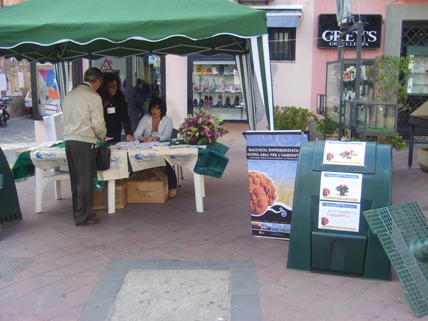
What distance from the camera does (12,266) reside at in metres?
4.36

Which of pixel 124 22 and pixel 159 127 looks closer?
pixel 124 22


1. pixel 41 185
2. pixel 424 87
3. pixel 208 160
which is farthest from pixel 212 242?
pixel 424 87

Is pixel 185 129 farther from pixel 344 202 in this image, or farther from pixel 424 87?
pixel 424 87

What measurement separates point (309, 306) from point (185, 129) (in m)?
3.00

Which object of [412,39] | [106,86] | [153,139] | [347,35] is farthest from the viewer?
[412,39]

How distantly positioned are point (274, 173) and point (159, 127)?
2415 mm

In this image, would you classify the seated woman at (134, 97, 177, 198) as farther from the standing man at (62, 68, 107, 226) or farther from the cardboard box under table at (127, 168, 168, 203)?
the standing man at (62, 68, 107, 226)

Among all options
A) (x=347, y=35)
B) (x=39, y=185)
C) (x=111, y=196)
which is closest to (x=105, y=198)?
(x=111, y=196)

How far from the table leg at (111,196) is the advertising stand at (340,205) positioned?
8.38 ft

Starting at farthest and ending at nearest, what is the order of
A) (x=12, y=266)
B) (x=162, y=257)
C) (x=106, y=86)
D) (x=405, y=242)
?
(x=106, y=86) → (x=162, y=257) → (x=12, y=266) → (x=405, y=242)

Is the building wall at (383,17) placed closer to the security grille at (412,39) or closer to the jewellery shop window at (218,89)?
the security grille at (412,39)

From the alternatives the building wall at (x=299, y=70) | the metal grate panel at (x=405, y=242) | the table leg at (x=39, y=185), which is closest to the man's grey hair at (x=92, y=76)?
the table leg at (x=39, y=185)

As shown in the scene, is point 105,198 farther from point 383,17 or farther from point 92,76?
point 383,17

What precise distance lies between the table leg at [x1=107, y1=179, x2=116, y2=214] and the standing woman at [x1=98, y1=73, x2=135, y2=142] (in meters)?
0.97
